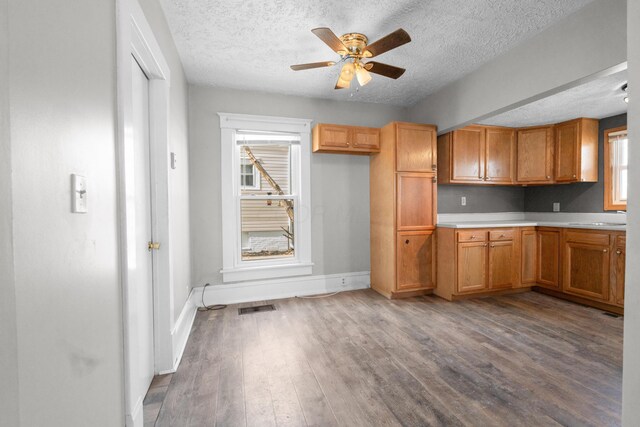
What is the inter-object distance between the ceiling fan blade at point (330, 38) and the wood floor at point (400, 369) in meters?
2.50

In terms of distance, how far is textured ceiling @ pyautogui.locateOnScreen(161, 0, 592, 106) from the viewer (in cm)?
220

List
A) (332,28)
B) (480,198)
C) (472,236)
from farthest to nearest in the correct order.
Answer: (480,198) → (472,236) → (332,28)

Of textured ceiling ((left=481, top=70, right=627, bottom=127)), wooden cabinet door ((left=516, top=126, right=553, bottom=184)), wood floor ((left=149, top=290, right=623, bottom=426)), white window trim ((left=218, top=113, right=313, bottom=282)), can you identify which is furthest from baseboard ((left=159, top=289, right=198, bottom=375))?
wooden cabinet door ((left=516, top=126, right=553, bottom=184))

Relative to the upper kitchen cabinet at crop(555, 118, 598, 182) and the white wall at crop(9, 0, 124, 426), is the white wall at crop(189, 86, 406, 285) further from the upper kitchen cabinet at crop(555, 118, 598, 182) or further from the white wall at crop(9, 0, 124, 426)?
the white wall at crop(9, 0, 124, 426)

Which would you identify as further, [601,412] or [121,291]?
[601,412]

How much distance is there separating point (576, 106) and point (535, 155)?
0.89 metres

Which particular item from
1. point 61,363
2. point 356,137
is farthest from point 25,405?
point 356,137

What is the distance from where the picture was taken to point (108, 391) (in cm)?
112

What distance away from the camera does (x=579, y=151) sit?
3.91 metres

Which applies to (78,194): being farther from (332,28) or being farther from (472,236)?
(472,236)

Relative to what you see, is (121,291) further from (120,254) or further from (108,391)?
(108,391)

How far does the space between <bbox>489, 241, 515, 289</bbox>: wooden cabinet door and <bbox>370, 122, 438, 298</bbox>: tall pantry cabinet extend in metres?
0.74

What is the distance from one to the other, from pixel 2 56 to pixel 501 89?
11.7 feet

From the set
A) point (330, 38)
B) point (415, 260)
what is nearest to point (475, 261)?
point (415, 260)
